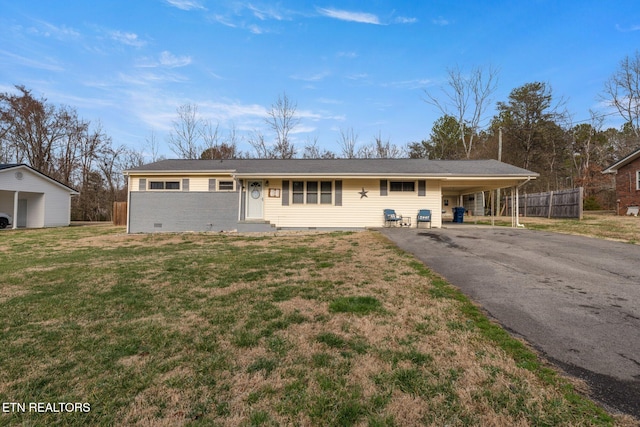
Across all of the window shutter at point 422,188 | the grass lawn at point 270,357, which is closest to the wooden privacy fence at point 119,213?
the grass lawn at point 270,357

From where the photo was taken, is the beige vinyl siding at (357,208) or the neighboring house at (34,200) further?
the neighboring house at (34,200)

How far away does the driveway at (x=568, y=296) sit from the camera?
238 centimetres

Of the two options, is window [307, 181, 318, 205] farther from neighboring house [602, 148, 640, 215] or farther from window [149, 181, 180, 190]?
neighboring house [602, 148, 640, 215]

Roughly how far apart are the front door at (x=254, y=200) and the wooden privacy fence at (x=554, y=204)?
16853mm

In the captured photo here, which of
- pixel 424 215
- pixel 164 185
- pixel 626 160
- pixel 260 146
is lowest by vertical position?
pixel 424 215

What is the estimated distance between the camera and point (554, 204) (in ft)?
60.5

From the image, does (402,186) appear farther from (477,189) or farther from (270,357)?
(270,357)

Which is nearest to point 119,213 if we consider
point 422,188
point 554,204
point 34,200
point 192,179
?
point 34,200

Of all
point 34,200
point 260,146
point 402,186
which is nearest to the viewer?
point 402,186

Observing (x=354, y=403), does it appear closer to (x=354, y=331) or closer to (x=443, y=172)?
(x=354, y=331)

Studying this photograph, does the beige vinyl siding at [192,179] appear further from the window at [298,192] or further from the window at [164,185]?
the window at [298,192]

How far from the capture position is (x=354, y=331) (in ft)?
10.2

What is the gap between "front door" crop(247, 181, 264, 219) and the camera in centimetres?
1382

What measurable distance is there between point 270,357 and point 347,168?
11.8 m
